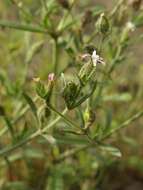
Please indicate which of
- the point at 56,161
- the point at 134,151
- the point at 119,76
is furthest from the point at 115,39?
the point at 134,151

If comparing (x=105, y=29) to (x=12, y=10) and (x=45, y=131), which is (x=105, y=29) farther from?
(x=12, y=10)

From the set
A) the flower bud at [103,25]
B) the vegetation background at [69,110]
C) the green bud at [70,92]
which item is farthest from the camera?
the vegetation background at [69,110]

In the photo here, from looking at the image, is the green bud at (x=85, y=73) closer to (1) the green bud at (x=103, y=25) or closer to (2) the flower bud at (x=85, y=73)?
(2) the flower bud at (x=85, y=73)

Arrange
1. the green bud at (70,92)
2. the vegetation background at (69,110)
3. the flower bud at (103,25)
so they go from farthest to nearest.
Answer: the vegetation background at (69,110), the flower bud at (103,25), the green bud at (70,92)

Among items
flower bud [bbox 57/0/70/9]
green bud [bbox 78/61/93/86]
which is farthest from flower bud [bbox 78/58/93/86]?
flower bud [bbox 57/0/70/9]

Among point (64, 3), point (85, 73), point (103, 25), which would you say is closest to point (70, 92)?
point (85, 73)

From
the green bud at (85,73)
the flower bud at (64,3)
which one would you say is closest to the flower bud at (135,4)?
the flower bud at (64,3)

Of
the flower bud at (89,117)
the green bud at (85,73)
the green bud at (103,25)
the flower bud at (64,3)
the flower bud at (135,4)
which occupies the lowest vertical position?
the flower bud at (89,117)

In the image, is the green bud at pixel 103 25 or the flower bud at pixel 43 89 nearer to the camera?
the flower bud at pixel 43 89

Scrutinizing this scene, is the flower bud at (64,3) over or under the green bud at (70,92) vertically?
over
